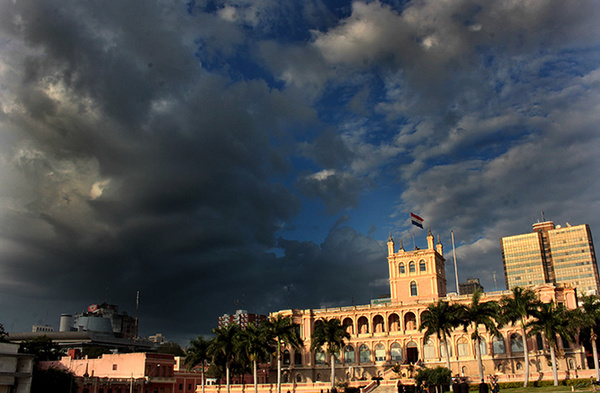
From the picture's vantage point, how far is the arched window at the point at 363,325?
112m

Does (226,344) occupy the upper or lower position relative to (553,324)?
lower

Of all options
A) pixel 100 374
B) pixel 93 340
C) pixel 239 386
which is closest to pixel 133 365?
pixel 100 374

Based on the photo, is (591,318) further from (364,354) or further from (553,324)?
(364,354)

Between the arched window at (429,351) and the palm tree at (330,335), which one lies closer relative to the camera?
the palm tree at (330,335)

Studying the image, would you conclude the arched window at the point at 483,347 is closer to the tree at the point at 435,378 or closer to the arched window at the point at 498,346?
the arched window at the point at 498,346

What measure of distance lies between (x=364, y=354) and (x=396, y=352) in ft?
22.2

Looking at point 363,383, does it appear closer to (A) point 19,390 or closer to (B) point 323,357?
(B) point 323,357

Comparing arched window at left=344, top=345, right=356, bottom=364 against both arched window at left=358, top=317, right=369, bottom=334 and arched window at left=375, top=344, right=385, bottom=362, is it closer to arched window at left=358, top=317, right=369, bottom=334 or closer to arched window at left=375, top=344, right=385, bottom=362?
arched window at left=375, top=344, right=385, bottom=362

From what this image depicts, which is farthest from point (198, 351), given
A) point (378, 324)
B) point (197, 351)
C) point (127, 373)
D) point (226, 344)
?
point (378, 324)

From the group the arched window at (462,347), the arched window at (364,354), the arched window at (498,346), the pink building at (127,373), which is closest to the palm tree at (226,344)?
the pink building at (127,373)

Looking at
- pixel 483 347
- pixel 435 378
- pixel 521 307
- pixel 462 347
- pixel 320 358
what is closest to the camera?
pixel 435 378

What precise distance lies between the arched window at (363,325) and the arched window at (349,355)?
5.05 metres

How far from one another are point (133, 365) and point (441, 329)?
2011 inches

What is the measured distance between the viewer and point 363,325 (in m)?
112
